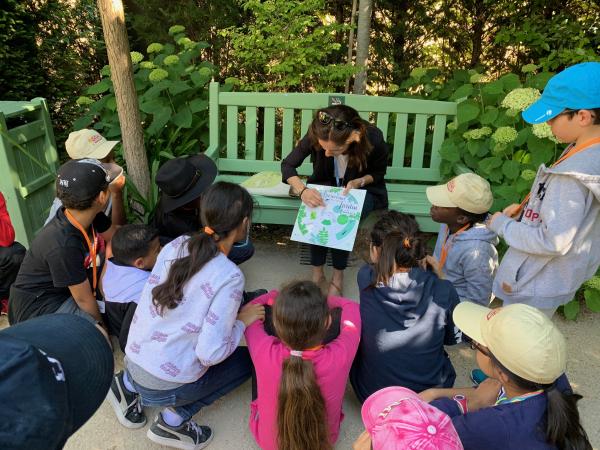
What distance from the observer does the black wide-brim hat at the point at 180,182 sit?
2.63 m

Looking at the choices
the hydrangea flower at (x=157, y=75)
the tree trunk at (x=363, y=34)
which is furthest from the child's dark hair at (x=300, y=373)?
the tree trunk at (x=363, y=34)

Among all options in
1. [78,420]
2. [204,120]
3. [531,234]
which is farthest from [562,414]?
[204,120]

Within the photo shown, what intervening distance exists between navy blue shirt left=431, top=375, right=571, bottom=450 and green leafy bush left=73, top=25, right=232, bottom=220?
11.0 feet

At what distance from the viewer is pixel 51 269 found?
7.42ft

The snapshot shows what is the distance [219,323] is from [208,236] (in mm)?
372

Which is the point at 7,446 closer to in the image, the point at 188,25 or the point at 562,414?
the point at 562,414

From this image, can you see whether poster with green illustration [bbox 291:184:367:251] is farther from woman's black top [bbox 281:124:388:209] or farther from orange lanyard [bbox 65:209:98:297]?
orange lanyard [bbox 65:209:98:297]

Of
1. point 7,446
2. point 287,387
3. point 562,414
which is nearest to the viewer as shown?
point 7,446

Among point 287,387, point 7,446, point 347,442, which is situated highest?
point 7,446

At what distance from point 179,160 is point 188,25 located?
4056 mm

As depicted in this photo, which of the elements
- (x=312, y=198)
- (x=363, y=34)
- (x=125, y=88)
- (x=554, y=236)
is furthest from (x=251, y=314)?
(x=363, y=34)

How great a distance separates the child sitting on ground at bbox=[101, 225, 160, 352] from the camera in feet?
7.70

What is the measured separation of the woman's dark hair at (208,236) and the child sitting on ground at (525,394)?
3.67ft

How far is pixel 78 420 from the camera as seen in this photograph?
2.89 ft
